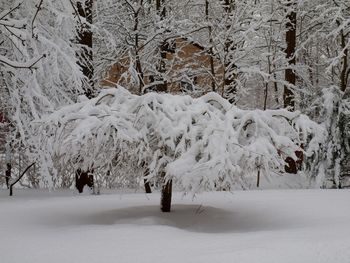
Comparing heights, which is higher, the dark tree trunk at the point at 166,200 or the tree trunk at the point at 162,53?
the tree trunk at the point at 162,53

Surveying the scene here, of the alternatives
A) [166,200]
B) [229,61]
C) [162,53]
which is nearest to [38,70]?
[166,200]

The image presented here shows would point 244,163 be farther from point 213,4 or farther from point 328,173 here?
point 213,4

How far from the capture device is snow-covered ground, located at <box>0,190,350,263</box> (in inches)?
177

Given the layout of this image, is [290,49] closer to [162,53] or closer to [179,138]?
[162,53]

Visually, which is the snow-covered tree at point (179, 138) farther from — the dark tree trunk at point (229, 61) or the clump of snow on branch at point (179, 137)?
the dark tree trunk at point (229, 61)

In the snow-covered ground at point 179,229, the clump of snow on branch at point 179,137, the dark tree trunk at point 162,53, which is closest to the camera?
the snow-covered ground at point 179,229

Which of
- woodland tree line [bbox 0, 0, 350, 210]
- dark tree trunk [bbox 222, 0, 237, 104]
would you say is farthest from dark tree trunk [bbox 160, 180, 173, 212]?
dark tree trunk [bbox 222, 0, 237, 104]

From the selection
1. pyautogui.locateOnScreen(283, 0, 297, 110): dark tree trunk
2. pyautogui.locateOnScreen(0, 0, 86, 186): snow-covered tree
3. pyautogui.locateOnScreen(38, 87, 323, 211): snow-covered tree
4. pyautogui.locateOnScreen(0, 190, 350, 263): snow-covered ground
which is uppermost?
pyautogui.locateOnScreen(283, 0, 297, 110): dark tree trunk

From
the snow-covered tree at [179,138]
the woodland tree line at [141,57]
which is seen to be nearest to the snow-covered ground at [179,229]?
the snow-covered tree at [179,138]

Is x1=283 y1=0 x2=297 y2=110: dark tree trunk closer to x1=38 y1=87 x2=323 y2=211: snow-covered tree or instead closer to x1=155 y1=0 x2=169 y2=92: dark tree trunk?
x1=155 y1=0 x2=169 y2=92: dark tree trunk

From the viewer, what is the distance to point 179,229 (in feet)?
20.9

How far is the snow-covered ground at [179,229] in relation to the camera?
4484mm

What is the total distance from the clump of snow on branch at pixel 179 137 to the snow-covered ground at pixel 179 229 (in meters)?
0.78

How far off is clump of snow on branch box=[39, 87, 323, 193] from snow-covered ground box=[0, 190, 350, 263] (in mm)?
778
